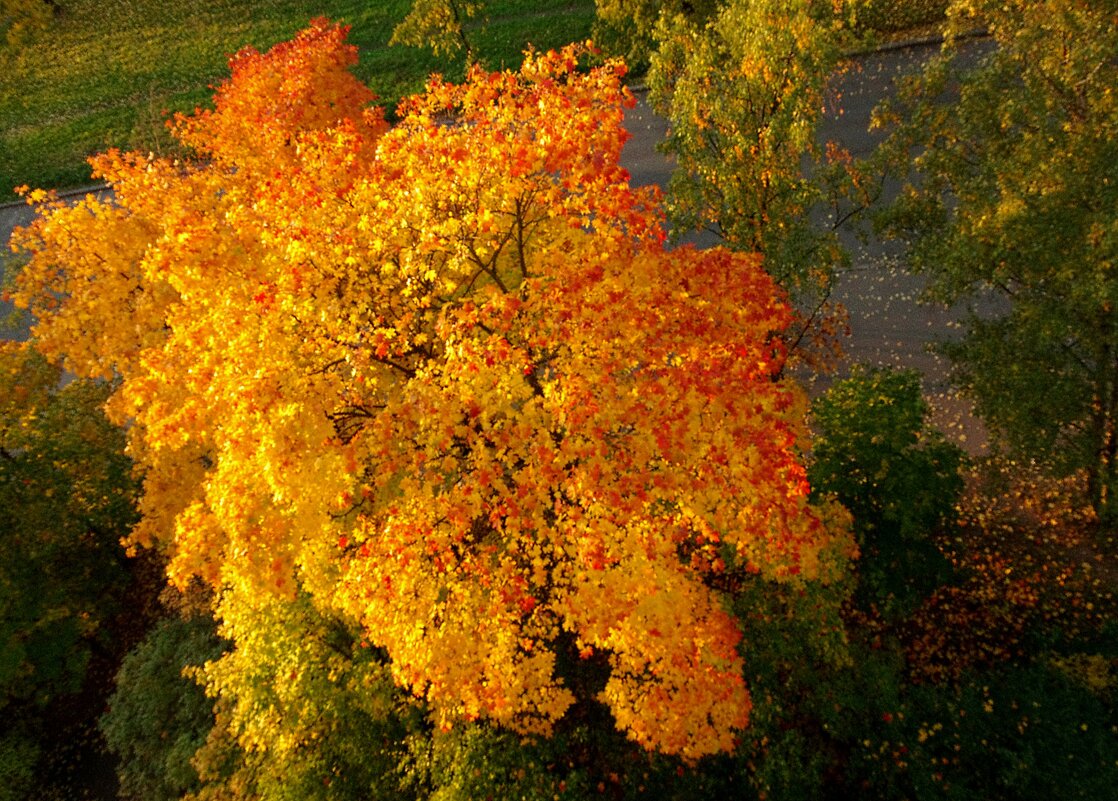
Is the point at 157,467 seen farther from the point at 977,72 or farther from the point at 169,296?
the point at 977,72

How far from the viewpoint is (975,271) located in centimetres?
1357

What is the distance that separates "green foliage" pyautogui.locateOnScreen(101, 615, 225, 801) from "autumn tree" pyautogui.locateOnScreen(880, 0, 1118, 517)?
19.0 metres

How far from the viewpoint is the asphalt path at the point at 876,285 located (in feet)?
68.0

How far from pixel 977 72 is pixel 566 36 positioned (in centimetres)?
2644

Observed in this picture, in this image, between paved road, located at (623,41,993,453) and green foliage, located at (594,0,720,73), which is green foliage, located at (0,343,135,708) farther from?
paved road, located at (623,41,993,453)

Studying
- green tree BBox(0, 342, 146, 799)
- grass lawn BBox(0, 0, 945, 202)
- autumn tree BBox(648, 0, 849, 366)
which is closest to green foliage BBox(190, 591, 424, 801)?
green tree BBox(0, 342, 146, 799)

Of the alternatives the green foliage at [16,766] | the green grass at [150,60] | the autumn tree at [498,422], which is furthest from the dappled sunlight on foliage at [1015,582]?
the green grass at [150,60]

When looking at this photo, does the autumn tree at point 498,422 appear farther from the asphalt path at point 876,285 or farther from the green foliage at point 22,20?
the green foliage at point 22,20

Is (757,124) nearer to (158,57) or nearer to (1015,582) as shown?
(1015,582)

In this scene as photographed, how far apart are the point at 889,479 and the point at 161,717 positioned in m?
18.0

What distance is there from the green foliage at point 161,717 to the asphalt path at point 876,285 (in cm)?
1909

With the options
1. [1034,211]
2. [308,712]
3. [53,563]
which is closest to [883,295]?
[1034,211]

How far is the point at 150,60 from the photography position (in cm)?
4103

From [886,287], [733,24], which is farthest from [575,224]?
[886,287]
